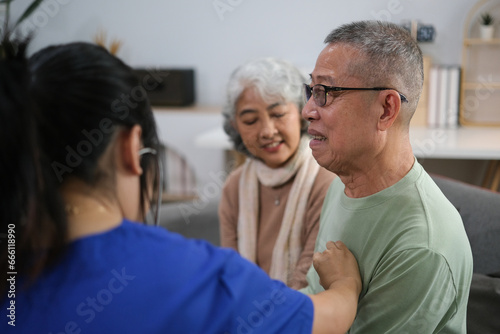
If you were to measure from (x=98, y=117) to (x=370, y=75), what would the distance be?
23.1 inches

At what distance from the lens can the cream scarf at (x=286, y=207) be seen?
1.84m

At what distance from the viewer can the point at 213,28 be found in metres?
3.77

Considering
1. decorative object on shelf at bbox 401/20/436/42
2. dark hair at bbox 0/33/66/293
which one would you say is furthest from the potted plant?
dark hair at bbox 0/33/66/293

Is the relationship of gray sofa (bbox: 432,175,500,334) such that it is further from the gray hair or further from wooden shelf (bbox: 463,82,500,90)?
wooden shelf (bbox: 463,82,500,90)

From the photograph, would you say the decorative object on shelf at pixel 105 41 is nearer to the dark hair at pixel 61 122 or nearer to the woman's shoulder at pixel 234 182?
the woman's shoulder at pixel 234 182

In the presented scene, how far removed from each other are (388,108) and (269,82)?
75 cm

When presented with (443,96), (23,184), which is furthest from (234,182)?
(443,96)

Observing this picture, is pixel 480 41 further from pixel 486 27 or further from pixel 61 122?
pixel 61 122

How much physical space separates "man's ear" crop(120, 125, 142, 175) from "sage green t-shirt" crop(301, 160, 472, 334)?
55cm

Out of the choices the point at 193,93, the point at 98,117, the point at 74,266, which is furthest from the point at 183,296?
the point at 193,93

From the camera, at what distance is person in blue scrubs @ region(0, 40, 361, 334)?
0.81 metres

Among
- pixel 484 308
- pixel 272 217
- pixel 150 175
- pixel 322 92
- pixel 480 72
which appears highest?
pixel 322 92

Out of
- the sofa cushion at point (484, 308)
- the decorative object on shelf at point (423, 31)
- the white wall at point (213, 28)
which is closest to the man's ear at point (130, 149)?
the sofa cushion at point (484, 308)

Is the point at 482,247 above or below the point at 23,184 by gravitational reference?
below
